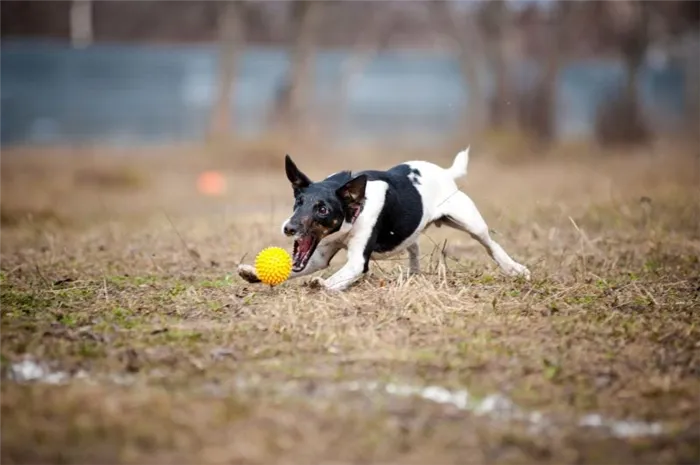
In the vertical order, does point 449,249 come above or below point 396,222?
below

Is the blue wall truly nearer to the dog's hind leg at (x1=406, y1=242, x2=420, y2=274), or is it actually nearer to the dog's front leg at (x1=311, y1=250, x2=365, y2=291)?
the dog's hind leg at (x1=406, y1=242, x2=420, y2=274)

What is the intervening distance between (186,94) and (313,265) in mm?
27112

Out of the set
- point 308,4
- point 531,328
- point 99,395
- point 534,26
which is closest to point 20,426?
point 99,395

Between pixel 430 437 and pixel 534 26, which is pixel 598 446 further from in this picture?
pixel 534 26

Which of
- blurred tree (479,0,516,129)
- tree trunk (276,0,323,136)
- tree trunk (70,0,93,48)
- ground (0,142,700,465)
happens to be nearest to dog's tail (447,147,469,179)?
ground (0,142,700,465)

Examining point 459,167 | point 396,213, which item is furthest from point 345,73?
point 396,213

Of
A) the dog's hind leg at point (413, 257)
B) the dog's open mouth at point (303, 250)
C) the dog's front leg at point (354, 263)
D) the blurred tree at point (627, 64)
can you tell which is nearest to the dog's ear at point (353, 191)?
the dog's front leg at point (354, 263)

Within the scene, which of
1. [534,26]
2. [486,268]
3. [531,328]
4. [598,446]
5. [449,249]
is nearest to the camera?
[598,446]

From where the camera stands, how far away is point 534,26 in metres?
47.0

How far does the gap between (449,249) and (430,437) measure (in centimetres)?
574

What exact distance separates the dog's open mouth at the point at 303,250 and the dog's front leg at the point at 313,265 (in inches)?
4.2

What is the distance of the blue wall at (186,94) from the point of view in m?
31.3

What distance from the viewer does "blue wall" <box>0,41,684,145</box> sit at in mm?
31312

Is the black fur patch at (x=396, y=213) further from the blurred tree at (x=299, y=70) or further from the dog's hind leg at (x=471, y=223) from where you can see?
the blurred tree at (x=299, y=70)
